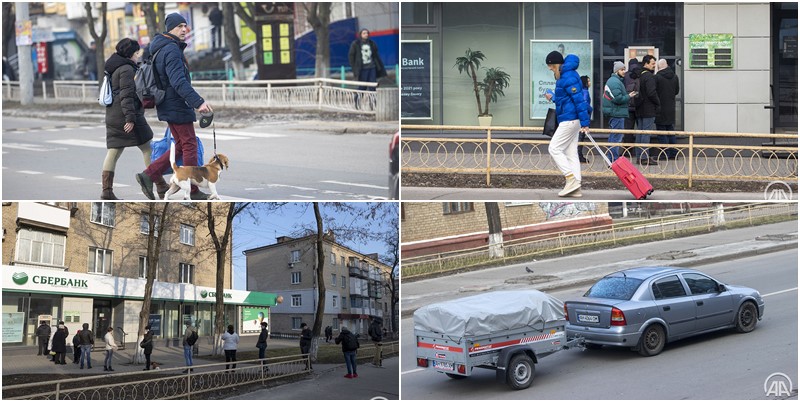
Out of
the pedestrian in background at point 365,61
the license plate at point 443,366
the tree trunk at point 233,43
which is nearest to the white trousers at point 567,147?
the license plate at point 443,366

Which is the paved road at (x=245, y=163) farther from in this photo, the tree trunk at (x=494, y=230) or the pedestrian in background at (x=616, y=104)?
the pedestrian in background at (x=616, y=104)

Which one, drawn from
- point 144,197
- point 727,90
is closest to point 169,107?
point 144,197

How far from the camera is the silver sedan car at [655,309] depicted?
10.8 m

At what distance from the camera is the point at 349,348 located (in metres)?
11.7

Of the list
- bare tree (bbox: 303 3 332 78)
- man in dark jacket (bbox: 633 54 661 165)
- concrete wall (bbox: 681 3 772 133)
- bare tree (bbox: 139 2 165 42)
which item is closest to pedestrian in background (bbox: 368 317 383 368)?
man in dark jacket (bbox: 633 54 661 165)

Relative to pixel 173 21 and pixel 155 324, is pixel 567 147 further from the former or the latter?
pixel 155 324

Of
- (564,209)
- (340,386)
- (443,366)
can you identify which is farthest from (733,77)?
(340,386)

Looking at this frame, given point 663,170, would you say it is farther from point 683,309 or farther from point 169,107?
point 169,107

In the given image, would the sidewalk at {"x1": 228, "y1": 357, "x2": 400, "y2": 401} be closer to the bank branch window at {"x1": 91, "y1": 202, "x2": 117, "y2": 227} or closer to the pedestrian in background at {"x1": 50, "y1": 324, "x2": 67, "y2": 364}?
the pedestrian in background at {"x1": 50, "y1": 324, "x2": 67, "y2": 364}

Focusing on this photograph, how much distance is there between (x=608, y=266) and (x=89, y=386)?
7563mm

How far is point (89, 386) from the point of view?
11.2 metres

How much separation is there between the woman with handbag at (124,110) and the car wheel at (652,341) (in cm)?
627

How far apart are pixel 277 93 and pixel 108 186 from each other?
12.4 m

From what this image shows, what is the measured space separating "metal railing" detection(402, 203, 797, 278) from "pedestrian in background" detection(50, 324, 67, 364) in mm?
5190
